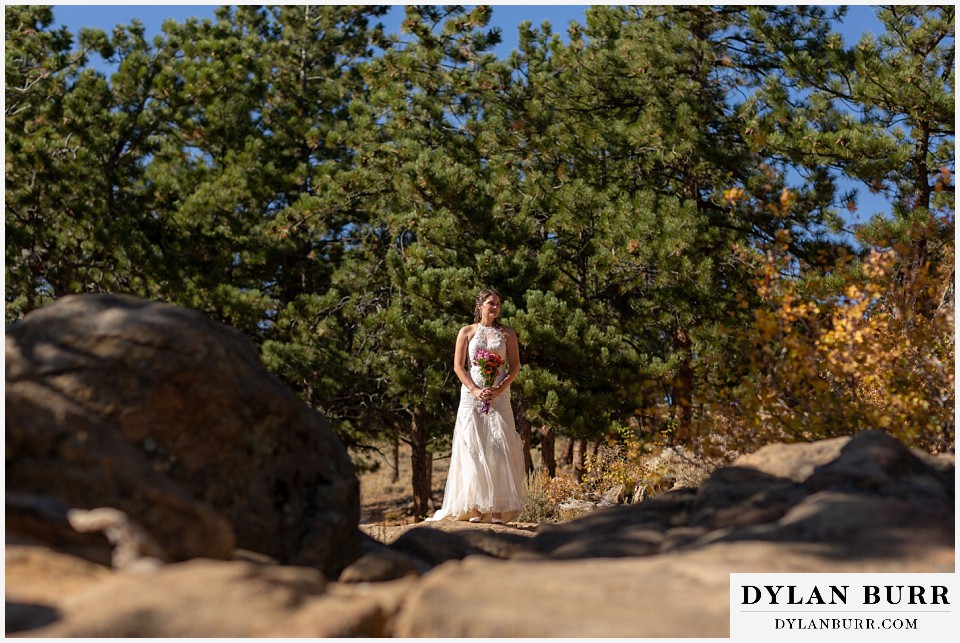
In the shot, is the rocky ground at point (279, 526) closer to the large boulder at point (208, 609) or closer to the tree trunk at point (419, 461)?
the large boulder at point (208, 609)

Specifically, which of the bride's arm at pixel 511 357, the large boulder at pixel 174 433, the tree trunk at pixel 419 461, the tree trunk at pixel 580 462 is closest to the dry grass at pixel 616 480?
the tree trunk at pixel 580 462

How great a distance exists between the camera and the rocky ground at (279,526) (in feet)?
9.41

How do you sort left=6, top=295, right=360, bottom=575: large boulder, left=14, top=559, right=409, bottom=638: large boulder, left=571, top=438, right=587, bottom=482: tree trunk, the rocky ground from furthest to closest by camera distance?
left=571, top=438, right=587, bottom=482: tree trunk → left=6, top=295, right=360, bottom=575: large boulder → the rocky ground → left=14, top=559, right=409, bottom=638: large boulder

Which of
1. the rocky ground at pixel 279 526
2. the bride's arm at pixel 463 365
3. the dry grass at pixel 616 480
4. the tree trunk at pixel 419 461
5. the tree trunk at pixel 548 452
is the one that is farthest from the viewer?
the tree trunk at pixel 419 461

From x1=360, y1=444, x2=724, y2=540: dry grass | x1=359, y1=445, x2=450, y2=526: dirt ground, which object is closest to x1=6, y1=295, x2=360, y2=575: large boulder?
x1=360, y1=444, x2=724, y2=540: dry grass

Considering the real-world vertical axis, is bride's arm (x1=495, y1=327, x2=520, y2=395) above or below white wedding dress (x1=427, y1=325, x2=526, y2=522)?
above

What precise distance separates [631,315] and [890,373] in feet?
29.9

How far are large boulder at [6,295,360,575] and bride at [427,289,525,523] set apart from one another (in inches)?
165

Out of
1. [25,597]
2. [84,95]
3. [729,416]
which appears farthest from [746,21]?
[25,597]

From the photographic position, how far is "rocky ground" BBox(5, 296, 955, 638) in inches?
113

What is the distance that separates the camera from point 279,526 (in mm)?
4508

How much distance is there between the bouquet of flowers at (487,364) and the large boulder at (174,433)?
4182mm

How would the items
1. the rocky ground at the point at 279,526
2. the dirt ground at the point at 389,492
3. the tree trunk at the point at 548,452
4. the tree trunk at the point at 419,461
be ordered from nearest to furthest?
the rocky ground at the point at 279,526 < the tree trunk at the point at 548,452 < the tree trunk at the point at 419,461 < the dirt ground at the point at 389,492

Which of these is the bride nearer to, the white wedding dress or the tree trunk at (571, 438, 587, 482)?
the white wedding dress
